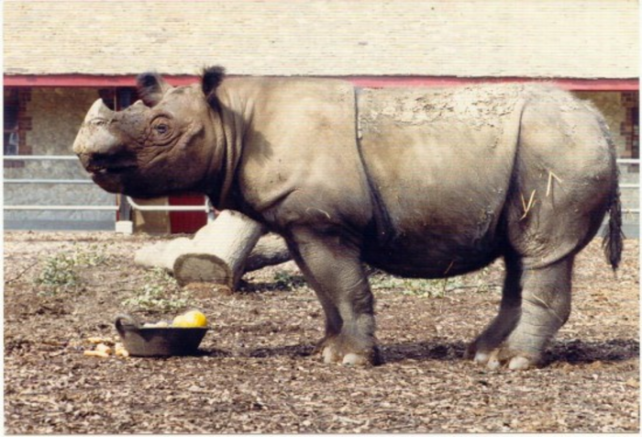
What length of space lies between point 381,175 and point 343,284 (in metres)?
0.77

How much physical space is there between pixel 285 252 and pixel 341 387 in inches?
250

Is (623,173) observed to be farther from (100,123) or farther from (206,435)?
(206,435)

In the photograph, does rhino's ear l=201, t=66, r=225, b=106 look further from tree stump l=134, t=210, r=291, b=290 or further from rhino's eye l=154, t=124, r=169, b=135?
tree stump l=134, t=210, r=291, b=290

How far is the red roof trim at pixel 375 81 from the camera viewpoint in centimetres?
2350

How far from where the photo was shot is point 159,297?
13.0 m

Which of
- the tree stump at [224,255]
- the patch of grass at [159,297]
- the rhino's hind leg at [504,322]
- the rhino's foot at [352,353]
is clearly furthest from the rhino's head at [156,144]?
the tree stump at [224,255]

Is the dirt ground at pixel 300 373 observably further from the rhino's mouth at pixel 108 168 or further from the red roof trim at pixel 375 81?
the red roof trim at pixel 375 81

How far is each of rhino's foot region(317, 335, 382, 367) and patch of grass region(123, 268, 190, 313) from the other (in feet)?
12.6

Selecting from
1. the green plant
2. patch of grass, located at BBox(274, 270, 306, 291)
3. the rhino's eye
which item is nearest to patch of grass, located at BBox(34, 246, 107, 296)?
the green plant

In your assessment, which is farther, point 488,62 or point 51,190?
point 51,190

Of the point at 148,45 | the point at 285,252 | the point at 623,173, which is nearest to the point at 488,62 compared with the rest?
the point at 623,173

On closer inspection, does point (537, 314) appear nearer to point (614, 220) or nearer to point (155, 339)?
point (614, 220)

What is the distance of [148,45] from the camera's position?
2514cm

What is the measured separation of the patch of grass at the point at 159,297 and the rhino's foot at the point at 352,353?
12.6ft
